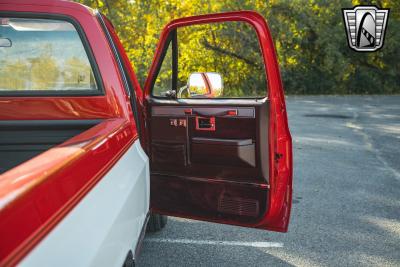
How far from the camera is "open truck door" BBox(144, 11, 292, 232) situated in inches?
121

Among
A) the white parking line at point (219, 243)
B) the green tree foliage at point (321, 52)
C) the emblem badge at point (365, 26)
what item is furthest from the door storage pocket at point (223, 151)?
the emblem badge at point (365, 26)

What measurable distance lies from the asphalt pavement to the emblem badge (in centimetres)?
1533

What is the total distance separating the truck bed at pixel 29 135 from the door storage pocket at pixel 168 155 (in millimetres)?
823

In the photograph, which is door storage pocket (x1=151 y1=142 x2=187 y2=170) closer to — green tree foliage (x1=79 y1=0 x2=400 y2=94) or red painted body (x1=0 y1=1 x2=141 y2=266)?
red painted body (x1=0 y1=1 x2=141 y2=266)

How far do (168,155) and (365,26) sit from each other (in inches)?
837

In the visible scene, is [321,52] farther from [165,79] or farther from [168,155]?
[168,155]

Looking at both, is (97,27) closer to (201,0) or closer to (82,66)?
(82,66)

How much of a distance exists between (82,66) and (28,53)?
0.46m

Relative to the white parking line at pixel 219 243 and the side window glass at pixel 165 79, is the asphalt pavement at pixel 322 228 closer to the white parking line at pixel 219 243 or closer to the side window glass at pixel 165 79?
the white parking line at pixel 219 243

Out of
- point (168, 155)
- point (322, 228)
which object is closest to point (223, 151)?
point (168, 155)

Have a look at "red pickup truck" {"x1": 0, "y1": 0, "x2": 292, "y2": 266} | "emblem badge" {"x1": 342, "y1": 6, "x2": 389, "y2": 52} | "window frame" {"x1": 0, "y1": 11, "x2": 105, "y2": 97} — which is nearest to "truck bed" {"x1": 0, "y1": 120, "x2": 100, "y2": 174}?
"red pickup truck" {"x1": 0, "y1": 0, "x2": 292, "y2": 266}

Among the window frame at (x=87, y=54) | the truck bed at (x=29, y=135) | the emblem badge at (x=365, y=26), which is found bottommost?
the truck bed at (x=29, y=135)

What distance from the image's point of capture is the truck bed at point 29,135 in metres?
2.72

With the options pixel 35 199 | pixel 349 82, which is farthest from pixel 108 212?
pixel 349 82
